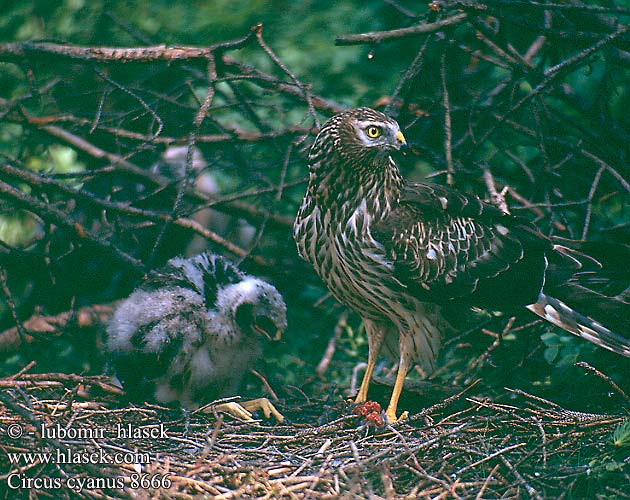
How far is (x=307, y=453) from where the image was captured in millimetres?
3963

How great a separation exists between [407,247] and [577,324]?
1.09 meters

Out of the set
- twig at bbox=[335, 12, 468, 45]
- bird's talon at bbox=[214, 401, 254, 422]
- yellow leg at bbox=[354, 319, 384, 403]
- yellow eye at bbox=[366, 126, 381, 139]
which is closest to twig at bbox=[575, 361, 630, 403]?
yellow leg at bbox=[354, 319, 384, 403]

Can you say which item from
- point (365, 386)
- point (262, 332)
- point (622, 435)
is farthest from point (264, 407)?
point (622, 435)

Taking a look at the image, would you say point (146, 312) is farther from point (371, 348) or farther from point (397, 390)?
point (397, 390)

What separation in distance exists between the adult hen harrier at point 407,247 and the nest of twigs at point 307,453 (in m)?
0.52

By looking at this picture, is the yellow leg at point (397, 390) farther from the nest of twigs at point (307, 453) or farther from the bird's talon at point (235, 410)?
the bird's talon at point (235, 410)

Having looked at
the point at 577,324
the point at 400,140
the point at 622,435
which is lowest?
the point at 622,435

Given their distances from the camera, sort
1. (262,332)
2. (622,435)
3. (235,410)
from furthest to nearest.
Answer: (262,332), (235,410), (622,435)

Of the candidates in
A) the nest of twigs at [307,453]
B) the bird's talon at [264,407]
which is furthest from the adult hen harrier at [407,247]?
the bird's talon at [264,407]

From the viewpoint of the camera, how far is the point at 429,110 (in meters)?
5.18

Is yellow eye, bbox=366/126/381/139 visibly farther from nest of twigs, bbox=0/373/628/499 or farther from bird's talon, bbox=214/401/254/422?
bird's talon, bbox=214/401/254/422

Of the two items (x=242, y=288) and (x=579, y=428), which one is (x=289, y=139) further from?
(x=579, y=428)

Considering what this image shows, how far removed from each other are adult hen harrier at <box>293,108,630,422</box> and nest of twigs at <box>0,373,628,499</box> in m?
0.52

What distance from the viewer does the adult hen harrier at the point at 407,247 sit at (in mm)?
4285
